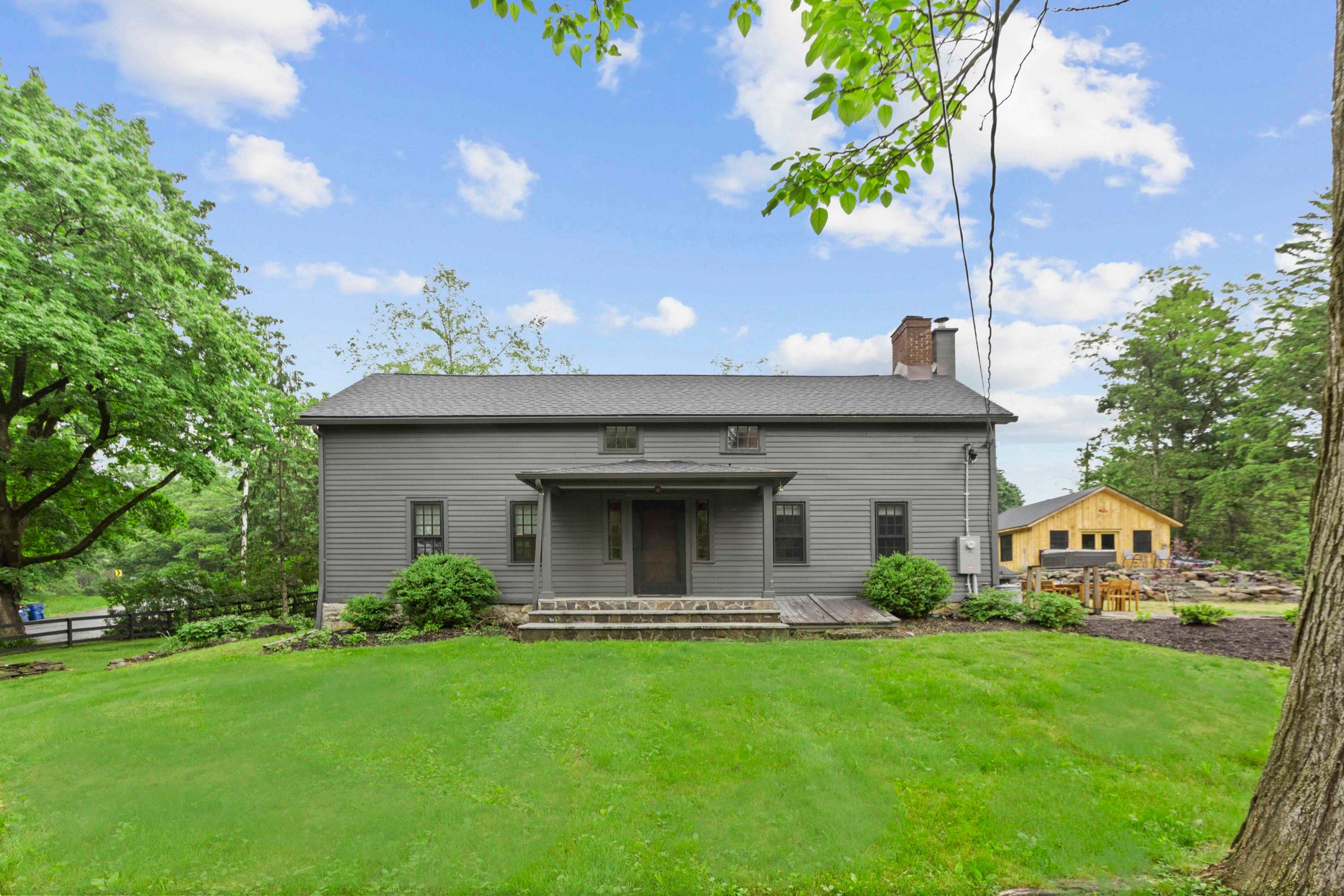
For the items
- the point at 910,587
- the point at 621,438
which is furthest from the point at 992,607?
the point at 621,438

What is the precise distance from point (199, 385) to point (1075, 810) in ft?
57.7

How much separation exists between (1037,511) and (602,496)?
22.8 meters

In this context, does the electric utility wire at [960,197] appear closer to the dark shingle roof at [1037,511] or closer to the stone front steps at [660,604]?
the stone front steps at [660,604]

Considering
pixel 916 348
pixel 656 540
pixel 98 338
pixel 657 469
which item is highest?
pixel 916 348

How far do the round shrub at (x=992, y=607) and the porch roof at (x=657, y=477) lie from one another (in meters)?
4.66

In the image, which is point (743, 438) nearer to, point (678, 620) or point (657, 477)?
point (657, 477)

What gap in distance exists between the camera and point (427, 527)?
12.5 metres

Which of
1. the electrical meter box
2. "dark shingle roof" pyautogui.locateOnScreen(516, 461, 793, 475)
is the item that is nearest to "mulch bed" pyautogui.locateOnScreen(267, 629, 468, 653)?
"dark shingle roof" pyautogui.locateOnScreen(516, 461, 793, 475)

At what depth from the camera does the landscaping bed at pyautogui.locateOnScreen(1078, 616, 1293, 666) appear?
27.4 ft

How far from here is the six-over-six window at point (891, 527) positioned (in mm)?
12789

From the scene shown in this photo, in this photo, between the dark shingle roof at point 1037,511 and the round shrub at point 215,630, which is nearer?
the round shrub at point 215,630

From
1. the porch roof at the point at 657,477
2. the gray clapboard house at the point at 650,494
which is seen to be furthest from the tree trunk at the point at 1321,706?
the gray clapboard house at the point at 650,494

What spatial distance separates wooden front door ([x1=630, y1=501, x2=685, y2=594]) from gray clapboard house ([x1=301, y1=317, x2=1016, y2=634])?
0.03m

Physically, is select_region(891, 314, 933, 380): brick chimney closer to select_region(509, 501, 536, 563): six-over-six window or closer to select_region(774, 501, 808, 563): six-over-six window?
select_region(774, 501, 808, 563): six-over-six window
